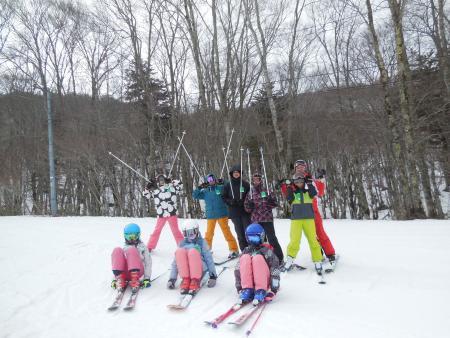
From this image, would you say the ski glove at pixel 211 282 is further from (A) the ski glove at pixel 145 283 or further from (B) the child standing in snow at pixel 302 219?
(B) the child standing in snow at pixel 302 219

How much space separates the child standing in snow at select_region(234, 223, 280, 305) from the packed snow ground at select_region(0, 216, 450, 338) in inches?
9.1

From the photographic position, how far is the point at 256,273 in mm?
4473

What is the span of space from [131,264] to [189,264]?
927 mm

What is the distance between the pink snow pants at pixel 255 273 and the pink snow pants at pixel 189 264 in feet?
2.35

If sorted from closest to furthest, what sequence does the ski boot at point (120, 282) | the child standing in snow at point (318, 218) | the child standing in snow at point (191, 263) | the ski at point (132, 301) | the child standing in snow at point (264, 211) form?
the ski at point (132, 301) < the child standing in snow at point (191, 263) < the ski boot at point (120, 282) < the child standing in snow at point (318, 218) < the child standing in snow at point (264, 211)

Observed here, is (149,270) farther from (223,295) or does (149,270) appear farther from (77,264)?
(77,264)

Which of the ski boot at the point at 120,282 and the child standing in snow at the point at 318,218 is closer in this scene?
the ski boot at the point at 120,282

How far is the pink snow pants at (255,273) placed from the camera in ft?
14.5

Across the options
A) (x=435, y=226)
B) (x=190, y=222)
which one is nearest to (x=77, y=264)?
(x=190, y=222)

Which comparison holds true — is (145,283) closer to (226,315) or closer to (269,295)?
(226,315)

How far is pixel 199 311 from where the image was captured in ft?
14.3

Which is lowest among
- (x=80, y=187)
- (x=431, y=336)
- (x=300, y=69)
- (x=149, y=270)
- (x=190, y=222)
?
(x=431, y=336)

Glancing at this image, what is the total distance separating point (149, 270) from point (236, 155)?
1143cm

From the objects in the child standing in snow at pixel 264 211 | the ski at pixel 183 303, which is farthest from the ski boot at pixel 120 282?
the child standing in snow at pixel 264 211
